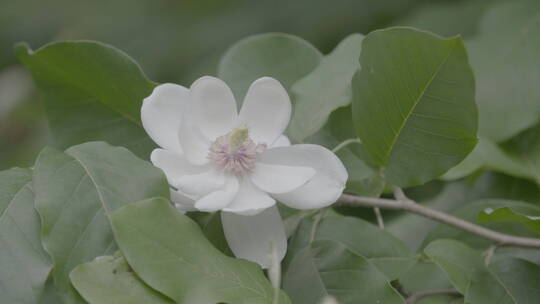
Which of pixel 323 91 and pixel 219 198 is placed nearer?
pixel 219 198

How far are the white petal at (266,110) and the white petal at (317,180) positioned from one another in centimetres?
4

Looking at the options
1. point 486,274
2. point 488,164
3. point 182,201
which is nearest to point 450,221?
point 486,274

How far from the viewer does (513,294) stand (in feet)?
3.05

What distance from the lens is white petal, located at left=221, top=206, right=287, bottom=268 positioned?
0.83 metres

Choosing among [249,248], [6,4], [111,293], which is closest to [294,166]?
[249,248]

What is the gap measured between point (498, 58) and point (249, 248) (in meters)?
0.95

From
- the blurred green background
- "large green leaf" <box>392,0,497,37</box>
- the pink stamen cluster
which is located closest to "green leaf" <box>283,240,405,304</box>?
the pink stamen cluster

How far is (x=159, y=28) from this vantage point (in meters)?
2.86

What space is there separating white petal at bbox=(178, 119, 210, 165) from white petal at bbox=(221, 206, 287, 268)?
78mm

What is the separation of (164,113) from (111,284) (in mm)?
231

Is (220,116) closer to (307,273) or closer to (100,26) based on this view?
(307,273)

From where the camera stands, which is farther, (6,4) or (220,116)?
(6,4)

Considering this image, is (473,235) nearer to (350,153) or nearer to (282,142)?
(350,153)

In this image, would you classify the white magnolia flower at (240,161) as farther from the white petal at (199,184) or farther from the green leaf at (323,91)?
the green leaf at (323,91)
